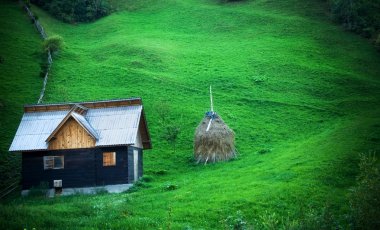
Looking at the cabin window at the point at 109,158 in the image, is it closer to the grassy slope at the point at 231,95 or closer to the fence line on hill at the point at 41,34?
the grassy slope at the point at 231,95

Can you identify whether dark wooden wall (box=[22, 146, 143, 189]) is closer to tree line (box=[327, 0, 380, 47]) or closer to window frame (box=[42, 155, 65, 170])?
window frame (box=[42, 155, 65, 170])

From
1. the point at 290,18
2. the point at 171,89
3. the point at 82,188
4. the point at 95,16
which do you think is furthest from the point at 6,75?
the point at 290,18

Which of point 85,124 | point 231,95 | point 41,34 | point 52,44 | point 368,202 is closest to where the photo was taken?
point 368,202

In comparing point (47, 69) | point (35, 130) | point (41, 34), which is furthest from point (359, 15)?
point (35, 130)

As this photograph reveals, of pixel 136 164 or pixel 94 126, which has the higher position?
pixel 94 126

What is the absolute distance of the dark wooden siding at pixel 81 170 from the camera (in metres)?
38.5

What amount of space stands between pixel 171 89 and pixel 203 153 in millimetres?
20095

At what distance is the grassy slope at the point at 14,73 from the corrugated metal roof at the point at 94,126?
554 cm

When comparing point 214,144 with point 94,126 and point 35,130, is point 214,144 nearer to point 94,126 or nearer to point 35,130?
point 94,126

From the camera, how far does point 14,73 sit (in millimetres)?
65312

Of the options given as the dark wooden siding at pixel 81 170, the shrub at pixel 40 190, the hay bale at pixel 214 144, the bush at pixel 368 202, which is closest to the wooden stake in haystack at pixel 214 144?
the hay bale at pixel 214 144

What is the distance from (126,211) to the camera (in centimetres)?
2662

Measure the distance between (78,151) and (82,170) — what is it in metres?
1.65

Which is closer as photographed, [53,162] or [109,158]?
[109,158]
